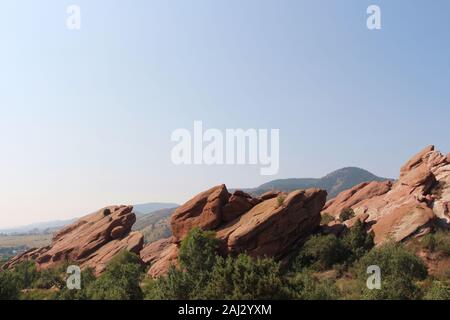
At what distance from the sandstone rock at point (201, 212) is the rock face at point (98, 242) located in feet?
36.5

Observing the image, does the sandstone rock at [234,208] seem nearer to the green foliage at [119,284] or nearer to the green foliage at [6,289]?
the green foliage at [119,284]

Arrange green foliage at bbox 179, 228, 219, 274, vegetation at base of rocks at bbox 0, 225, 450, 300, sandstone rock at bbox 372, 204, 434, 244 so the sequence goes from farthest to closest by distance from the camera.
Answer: sandstone rock at bbox 372, 204, 434, 244 < green foliage at bbox 179, 228, 219, 274 < vegetation at base of rocks at bbox 0, 225, 450, 300

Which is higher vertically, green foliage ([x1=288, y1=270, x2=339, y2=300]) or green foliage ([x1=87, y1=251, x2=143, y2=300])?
green foliage ([x1=288, y1=270, x2=339, y2=300])

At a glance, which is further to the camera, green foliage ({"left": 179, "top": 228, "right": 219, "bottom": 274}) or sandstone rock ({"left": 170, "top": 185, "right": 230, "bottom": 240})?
sandstone rock ({"left": 170, "top": 185, "right": 230, "bottom": 240})

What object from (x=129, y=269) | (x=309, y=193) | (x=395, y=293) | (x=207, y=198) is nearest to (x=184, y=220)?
(x=207, y=198)

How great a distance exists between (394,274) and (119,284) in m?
28.4

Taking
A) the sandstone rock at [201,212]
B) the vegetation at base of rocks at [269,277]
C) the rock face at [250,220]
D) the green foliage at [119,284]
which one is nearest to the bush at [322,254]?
the vegetation at base of rocks at [269,277]

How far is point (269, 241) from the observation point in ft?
184

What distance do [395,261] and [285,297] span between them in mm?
18937

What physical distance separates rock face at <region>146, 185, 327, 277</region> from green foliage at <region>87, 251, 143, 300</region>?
18.5ft

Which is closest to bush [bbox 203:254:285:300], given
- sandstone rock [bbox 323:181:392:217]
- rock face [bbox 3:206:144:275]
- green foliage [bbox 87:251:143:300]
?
green foliage [bbox 87:251:143:300]

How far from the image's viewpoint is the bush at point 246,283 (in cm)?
2666

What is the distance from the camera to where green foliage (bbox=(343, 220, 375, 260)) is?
176ft

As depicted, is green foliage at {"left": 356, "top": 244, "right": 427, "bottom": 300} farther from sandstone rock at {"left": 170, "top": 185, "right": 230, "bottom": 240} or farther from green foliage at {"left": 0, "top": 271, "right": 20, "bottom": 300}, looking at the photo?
green foliage at {"left": 0, "top": 271, "right": 20, "bottom": 300}
